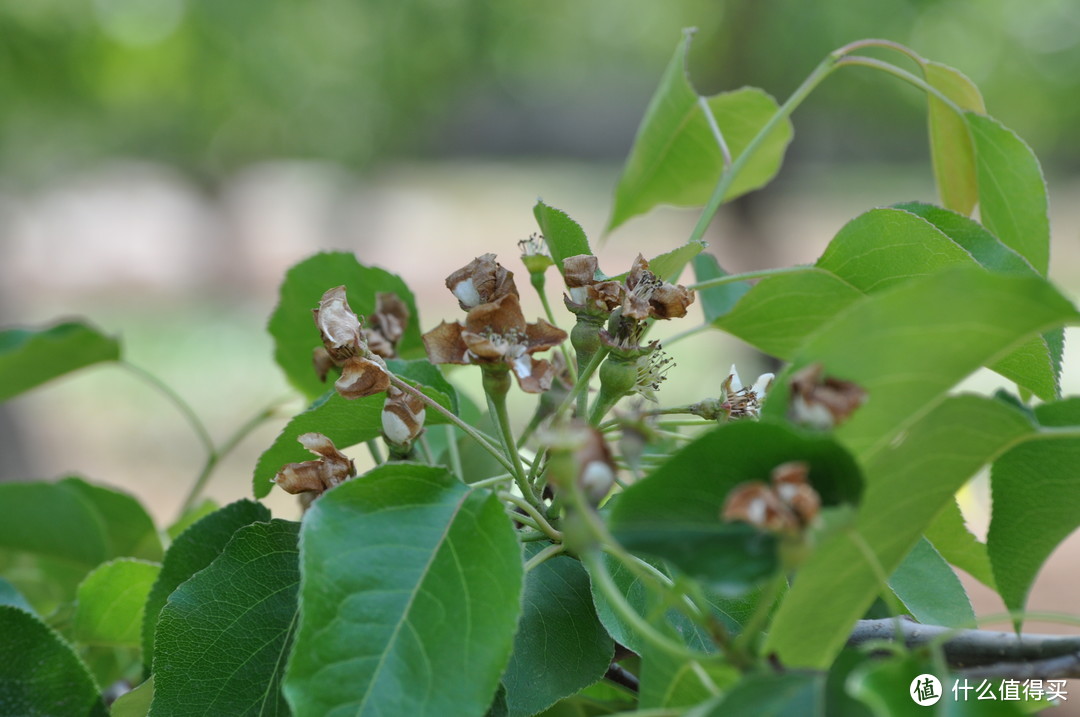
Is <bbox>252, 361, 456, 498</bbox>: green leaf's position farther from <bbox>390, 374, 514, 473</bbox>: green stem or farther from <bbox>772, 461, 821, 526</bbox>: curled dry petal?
<bbox>772, 461, 821, 526</bbox>: curled dry petal

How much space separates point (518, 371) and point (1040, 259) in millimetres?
468

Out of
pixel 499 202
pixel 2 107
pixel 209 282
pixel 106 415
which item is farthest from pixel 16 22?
pixel 499 202

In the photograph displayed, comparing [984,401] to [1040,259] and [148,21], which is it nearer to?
[1040,259]

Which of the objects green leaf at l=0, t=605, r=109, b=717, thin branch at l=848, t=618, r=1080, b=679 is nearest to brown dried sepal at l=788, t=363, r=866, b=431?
thin branch at l=848, t=618, r=1080, b=679


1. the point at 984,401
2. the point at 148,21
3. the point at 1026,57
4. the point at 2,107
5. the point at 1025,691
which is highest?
the point at 148,21

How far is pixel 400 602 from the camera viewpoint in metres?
0.46

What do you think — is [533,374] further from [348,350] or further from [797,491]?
[797,491]

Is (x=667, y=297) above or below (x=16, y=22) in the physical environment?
below

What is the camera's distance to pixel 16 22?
3.95m

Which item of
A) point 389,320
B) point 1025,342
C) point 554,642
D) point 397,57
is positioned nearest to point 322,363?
point 389,320

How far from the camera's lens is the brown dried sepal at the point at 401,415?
0.58 meters

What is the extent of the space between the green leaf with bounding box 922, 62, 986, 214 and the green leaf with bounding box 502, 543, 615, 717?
1.70 ft

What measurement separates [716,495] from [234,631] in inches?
12.8

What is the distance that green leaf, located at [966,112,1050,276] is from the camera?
2.42 ft
